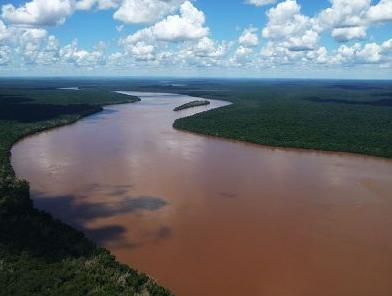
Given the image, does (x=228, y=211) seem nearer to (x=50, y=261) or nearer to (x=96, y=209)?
(x=96, y=209)

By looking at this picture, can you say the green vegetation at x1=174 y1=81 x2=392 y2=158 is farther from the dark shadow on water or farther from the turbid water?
the dark shadow on water

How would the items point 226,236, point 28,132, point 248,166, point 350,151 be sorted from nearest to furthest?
point 226,236, point 248,166, point 350,151, point 28,132

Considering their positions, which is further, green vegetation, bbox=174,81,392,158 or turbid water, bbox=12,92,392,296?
green vegetation, bbox=174,81,392,158

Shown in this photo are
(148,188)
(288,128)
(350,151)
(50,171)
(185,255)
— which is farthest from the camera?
(288,128)

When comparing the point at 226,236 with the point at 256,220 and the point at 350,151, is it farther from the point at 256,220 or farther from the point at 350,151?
the point at 350,151

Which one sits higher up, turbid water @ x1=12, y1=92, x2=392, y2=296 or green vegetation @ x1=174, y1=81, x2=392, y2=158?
green vegetation @ x1=174, y1=81, x2=392, y2=158

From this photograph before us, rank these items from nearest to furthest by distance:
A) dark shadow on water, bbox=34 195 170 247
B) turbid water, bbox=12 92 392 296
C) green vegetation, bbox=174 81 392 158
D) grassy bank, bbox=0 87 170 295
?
grassy bank, bbox=0 87 170 295 → turbid water, bbox=12 92 392 296 → dark shadow on water, bbox=34 195 170 247 → green vegetation, bbox=174 81 392 158

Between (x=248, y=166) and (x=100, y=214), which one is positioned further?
(x=248, y=166)

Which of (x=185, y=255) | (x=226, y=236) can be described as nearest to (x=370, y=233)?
(x=226, y=236)

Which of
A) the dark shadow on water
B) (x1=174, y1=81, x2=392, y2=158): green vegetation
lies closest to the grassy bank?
the dark shadow on water
